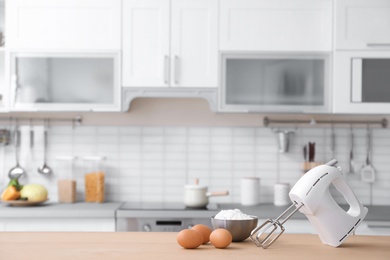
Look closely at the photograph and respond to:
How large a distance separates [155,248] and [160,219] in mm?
1438

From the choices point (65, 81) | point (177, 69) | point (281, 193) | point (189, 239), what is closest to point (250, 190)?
point (281, 193)

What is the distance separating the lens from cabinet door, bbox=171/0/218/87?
3.75 meters

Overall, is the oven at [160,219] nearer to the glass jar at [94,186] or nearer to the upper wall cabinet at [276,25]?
the glass jar at [94,186]

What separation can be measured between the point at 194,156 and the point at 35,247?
2105 mm

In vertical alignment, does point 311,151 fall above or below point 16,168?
above

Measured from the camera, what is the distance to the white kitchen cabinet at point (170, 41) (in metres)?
3.75

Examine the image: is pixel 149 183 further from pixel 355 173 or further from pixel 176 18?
pixel 355 173

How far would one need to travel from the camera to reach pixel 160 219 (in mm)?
3547

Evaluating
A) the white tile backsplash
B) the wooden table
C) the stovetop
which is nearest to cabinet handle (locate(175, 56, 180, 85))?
the white tile backsplash

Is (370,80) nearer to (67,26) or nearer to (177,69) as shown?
(177,69)

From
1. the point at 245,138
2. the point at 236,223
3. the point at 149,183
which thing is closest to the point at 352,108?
the point at 245,138

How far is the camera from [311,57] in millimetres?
3756

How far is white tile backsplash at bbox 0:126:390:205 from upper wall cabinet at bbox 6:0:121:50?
2.20ft

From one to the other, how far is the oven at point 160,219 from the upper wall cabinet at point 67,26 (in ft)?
3.61
